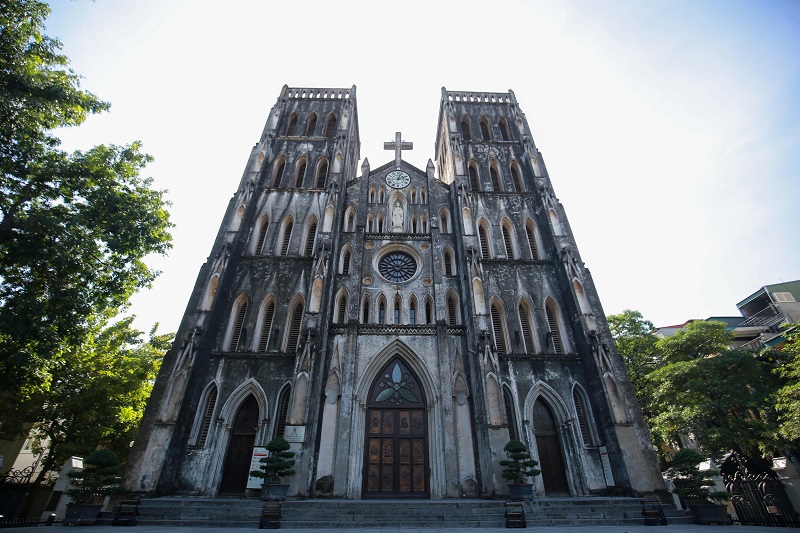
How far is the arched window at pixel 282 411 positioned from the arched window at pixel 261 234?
729cm

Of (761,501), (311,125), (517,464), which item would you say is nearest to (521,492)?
(517,464)

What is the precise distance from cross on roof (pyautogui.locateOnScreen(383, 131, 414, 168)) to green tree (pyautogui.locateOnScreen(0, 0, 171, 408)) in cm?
1444

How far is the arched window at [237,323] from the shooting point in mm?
16766

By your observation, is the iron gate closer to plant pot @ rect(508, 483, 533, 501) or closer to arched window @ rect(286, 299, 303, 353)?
plant pot @ rect(508, 483, 533, 501)

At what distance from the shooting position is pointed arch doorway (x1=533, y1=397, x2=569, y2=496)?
1482cm

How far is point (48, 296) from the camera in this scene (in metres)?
12.0

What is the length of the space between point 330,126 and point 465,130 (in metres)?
9.37

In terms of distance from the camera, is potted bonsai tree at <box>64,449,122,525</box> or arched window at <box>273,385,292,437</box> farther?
arched window at <box>273,385,292,437</box>

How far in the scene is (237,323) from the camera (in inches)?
686

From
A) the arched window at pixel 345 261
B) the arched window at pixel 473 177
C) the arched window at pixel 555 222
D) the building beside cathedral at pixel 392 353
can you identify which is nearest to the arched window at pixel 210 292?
the building beside cathedral at pixel 392 353

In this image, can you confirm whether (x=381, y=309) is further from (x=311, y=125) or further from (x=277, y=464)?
(x=311, y=125)

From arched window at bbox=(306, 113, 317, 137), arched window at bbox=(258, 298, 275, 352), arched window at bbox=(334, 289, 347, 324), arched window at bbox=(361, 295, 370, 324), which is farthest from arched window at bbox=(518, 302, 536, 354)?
arched window at bbox=(306, 113, 317, 137)

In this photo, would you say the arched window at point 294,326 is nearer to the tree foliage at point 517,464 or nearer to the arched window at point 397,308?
the arched window at point 397,308

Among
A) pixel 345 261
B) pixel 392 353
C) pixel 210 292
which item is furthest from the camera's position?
pixel 345 261
